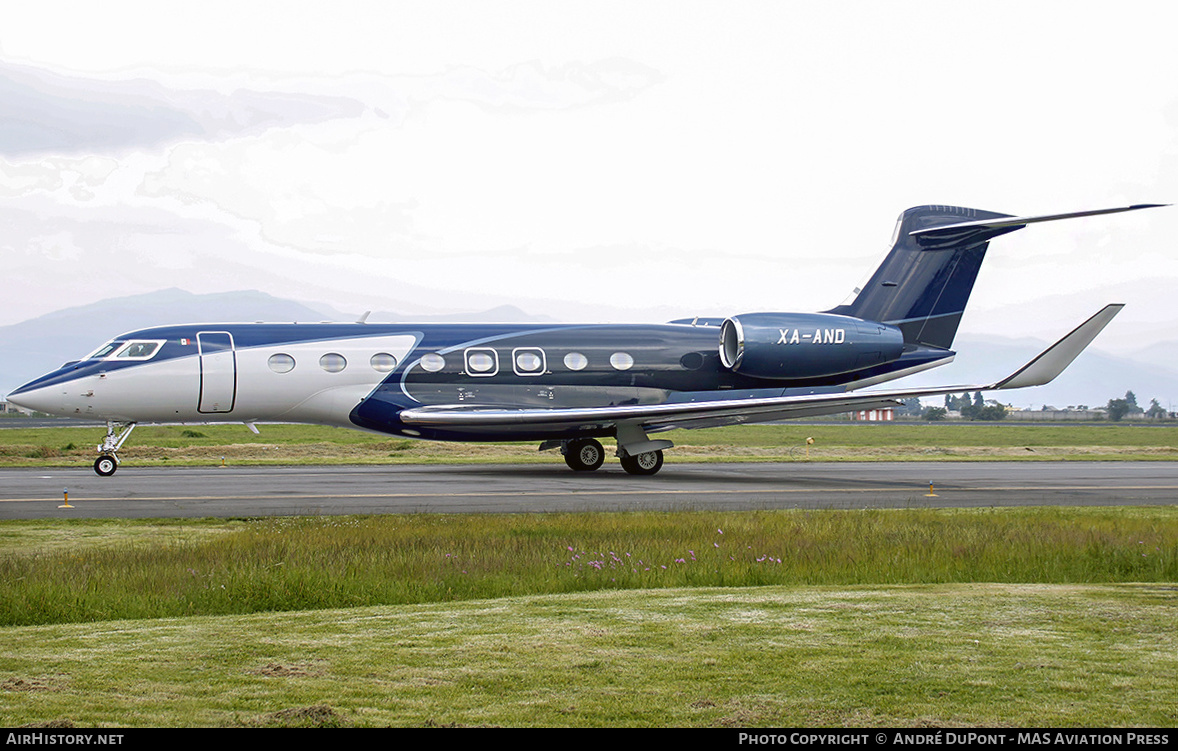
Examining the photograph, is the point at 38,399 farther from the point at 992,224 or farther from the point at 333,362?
the point at 992,224

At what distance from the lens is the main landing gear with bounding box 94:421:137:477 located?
83.3 feet

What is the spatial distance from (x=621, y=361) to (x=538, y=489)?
6.61m

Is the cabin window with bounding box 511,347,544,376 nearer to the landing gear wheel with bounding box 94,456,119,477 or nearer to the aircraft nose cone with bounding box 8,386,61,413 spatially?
the landing gear wheel with bounding box 94,456,119,477

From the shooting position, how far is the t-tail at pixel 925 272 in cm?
3098

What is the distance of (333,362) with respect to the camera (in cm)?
2655

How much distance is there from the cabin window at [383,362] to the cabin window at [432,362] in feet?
2.42

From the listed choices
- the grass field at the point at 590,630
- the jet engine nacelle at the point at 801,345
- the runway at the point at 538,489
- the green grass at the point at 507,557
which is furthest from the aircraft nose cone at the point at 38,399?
the jet engine nacelle at the point at 801,345

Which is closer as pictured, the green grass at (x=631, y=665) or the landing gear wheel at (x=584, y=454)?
the green grass at (x=631, y=665)

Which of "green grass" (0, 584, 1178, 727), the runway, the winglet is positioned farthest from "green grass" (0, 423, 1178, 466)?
"green grass" (0, 584, 1178, 727)

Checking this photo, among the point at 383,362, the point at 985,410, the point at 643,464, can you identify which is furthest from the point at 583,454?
the point at 985,410

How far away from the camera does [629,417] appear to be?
87.6ft

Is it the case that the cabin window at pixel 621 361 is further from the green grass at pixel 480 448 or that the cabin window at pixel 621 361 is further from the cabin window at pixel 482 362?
the green grass at pixel 480 448
